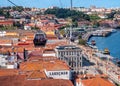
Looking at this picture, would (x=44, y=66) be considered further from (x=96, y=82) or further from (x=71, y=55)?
(x=71, y=55)

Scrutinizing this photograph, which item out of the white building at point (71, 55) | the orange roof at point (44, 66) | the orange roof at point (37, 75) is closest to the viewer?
the orange roof at point (37, 75)

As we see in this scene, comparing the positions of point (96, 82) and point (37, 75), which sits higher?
point (37, 75)

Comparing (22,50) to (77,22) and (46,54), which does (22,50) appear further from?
(77,22)

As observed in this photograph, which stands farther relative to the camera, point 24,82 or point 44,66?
point 44,66

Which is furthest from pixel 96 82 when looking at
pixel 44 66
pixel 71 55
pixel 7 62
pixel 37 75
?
pixel 71 55

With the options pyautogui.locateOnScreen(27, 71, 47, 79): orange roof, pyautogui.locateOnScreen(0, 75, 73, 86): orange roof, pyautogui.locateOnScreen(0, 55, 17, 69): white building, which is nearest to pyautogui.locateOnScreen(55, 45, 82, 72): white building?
pyautogui.locateOnScreen(0, 55, 17, 69): white building

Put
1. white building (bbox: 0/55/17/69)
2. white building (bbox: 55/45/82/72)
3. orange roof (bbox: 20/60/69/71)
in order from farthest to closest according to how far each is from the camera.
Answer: white building (bbox: 55/45/82/72), white building (bbox: 0/55/17/69), orange roof (bbox: 20/60/69/71)

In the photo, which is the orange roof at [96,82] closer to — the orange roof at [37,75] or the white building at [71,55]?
the orange roof at [37,75]

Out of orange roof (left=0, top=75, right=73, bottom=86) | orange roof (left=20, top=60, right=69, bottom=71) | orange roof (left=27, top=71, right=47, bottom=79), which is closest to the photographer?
orange roof (left=0, top=75, right=73, bottom=86)

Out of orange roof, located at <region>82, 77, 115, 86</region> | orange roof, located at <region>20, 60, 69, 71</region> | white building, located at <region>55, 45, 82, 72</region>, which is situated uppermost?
orange roof, located at <region>20, 60, 69, 71</region>

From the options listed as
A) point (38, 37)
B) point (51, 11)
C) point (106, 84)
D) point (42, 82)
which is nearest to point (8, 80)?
point (42, 82)

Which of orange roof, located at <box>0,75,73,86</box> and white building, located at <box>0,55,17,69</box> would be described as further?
white building, located at <box>0,55,17,69</box>

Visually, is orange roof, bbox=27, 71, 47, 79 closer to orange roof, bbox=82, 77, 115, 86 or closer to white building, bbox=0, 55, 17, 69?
orange roof, bbox=82, 77, 115, 86

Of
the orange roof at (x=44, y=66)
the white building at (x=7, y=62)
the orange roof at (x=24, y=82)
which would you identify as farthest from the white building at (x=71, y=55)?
the orange roof at (x=24, y=82)
